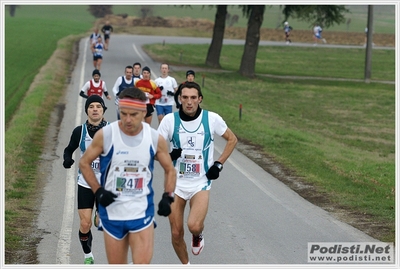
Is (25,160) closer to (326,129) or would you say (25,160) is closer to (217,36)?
(326,129)

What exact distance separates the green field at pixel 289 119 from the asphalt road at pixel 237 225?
478 millimetres

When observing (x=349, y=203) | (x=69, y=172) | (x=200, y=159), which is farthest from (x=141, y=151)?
(x=69, y=172)

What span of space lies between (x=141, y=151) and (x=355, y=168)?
1202cm

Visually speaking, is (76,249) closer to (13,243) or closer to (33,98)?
(13,243)

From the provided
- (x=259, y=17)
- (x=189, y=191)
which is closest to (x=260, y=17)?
(x=259, y=17)

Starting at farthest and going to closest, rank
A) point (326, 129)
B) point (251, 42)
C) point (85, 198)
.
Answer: point (251, 42)
point (326, 129)
point (85, 198)

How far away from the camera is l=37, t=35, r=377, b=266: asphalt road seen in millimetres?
10445

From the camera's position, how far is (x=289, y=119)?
3019 centimetres

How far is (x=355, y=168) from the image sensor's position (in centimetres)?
1847

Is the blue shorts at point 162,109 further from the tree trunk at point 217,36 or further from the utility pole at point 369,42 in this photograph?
the tree trunk at point 217,36

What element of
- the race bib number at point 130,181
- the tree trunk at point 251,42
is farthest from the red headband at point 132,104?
the tree trunk at point 251,42

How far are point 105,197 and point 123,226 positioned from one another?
34 cm

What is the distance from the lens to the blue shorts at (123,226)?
23.6ft

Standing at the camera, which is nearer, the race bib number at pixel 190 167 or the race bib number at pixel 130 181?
the race bib number at pixel 130 181
